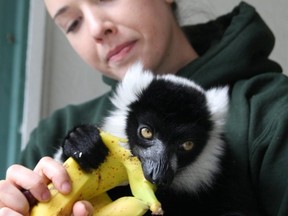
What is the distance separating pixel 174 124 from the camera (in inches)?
33.7

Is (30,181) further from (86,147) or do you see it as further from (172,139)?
(172,139)

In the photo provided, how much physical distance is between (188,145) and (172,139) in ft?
0.18

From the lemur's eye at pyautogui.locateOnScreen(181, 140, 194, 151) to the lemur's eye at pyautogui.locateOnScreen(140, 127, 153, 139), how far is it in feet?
0.20

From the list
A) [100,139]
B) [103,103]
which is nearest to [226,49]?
[103,103]

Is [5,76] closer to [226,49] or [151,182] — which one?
[226,49]

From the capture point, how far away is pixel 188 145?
892 mm

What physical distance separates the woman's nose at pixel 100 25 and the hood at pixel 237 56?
0.21m

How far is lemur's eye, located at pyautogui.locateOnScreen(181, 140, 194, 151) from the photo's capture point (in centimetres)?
88

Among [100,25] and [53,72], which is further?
[53,72]

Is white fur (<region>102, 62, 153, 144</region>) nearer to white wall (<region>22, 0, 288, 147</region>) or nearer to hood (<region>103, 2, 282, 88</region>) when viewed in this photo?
hood (<region>103, 2, 282, 88</region>)

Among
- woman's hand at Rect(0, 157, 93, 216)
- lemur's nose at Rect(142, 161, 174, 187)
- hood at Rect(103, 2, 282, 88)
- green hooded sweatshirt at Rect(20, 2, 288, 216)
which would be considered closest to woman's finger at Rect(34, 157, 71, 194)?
woman's hand at Rect(0, 157, 93, 216)

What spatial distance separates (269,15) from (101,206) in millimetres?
1589

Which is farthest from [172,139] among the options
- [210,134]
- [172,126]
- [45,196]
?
[45,196]

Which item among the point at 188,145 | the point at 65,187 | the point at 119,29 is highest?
the point at 119,29
